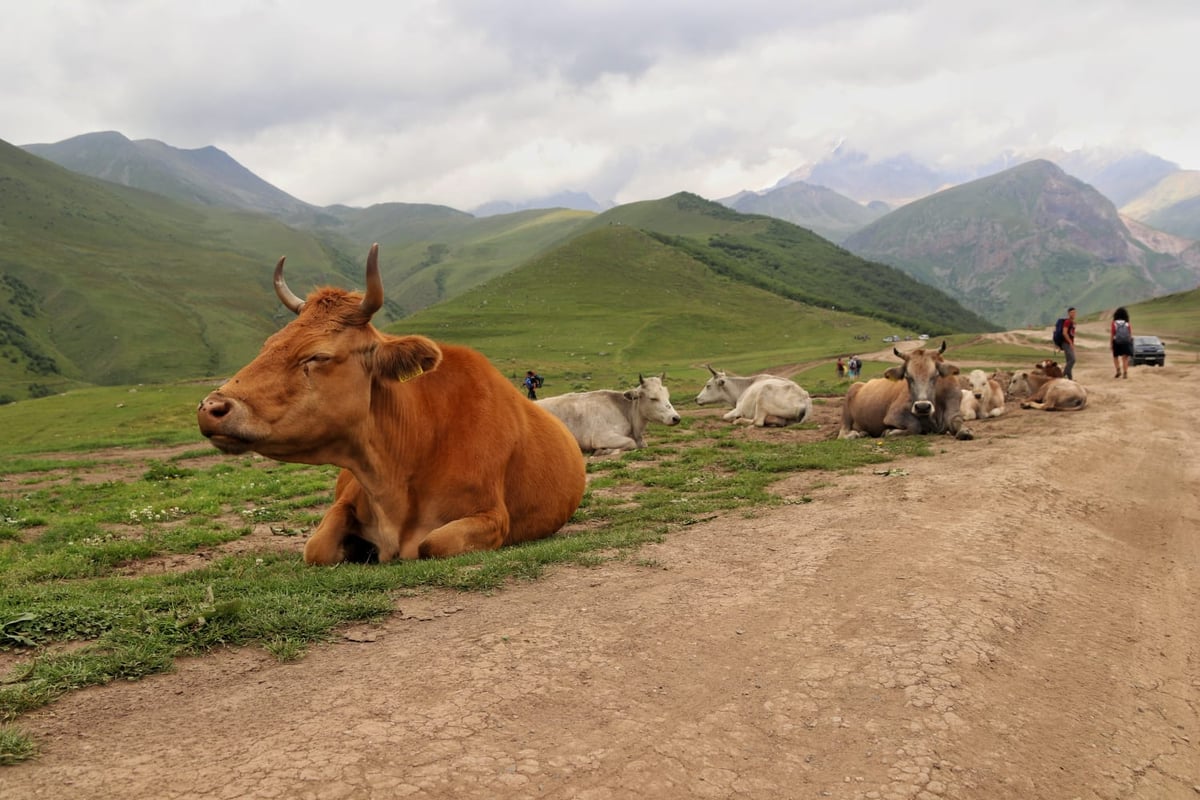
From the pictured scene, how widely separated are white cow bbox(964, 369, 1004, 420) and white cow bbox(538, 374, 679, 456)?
27.0ft

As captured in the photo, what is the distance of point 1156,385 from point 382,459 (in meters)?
25.0

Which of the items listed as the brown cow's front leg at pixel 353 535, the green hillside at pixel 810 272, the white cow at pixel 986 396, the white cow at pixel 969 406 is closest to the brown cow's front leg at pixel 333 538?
the brown cow's front leg at pixel 353 535

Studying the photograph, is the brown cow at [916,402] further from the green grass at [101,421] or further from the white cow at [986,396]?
the green grass at [101,421]

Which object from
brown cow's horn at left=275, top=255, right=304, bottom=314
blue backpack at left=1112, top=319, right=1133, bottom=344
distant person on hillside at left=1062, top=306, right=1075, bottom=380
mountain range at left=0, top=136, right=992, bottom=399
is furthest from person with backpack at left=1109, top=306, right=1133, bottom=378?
mountain range at left=0, top=136, right=992, bottom=399

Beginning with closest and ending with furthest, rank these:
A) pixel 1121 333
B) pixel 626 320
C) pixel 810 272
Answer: pixel 1121 333 → pixel 626 320 → pixel 810 272

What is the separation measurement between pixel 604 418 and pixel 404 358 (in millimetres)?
10784

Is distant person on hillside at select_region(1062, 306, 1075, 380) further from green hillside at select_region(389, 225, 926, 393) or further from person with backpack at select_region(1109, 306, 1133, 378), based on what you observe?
green hillside at select_region(389, 225, 926, 393)

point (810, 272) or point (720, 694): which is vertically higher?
point (810, 272)

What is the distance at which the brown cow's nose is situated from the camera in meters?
4.98

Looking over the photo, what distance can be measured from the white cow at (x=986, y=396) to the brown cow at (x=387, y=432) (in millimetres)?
15155

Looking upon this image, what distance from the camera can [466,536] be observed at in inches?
246

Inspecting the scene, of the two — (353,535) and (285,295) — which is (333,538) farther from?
(285,295)

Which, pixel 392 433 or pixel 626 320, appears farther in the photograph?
pixel 626 320

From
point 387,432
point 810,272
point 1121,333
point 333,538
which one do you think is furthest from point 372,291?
point 810,272
